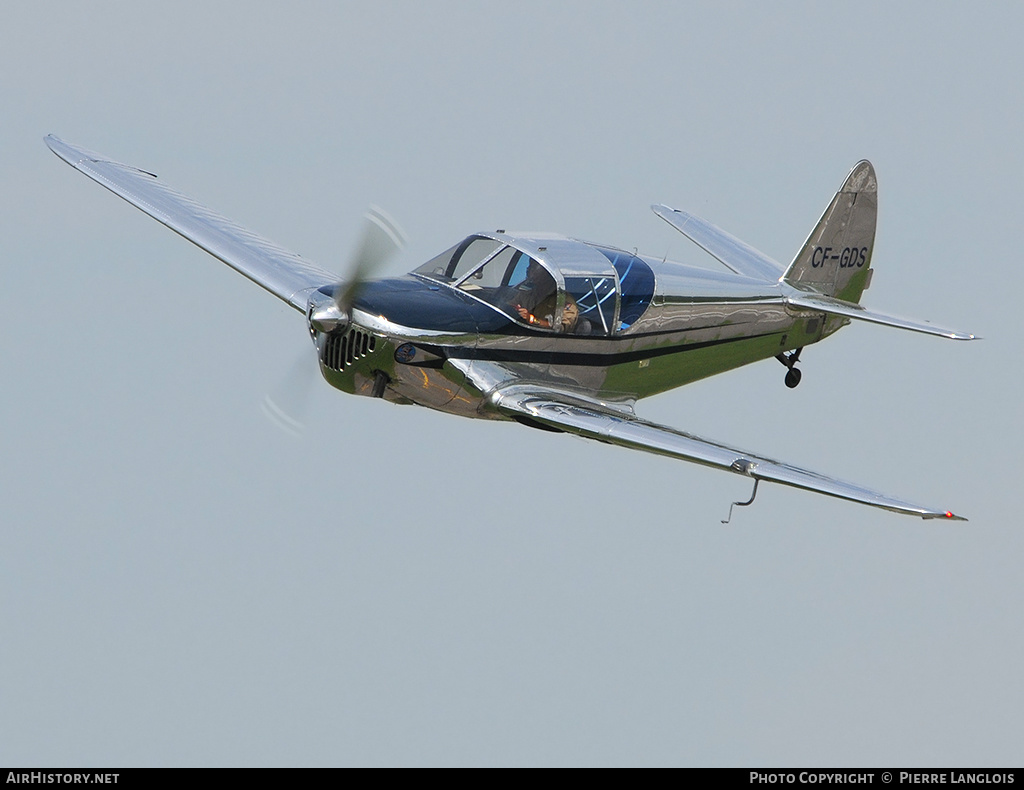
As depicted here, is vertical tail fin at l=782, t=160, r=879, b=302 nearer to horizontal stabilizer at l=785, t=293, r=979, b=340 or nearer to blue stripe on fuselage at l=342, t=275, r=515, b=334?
horizontal stabilizer at l=785, t=293, r=979, b=340

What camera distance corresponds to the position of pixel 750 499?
15398 mm

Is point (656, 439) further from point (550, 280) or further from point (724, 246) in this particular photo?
point (724, 246)

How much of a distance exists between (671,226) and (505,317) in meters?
6.08

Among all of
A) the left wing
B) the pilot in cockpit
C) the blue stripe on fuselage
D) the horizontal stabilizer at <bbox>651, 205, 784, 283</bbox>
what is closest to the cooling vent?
the blue stripe on fuselage

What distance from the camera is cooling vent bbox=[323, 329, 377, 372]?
55.5ft

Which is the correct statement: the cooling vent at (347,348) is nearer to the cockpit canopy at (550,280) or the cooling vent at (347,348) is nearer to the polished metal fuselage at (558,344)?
the polished metal fuselage at (558,344)

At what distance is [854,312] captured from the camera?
20.4 m

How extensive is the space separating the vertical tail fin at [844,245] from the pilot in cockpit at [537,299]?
15.3 ft

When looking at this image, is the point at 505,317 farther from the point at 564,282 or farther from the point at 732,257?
the point at 732,257

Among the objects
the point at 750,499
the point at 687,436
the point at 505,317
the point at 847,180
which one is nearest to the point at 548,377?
the point at 505,317

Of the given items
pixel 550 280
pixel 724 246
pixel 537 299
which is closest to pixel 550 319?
pixel 537 299

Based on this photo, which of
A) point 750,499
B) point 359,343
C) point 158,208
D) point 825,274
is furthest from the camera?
point 825,274

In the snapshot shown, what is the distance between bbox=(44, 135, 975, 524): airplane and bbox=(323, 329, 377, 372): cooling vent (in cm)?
2

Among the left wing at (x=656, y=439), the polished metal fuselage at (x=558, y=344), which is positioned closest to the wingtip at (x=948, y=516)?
the left wing at (x=656, y=439)
